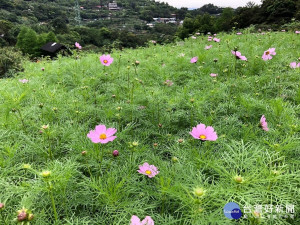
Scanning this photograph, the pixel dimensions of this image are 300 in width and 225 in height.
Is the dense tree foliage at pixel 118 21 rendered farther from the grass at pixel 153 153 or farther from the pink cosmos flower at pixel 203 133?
the pink cosmos flower at pixel 203 133

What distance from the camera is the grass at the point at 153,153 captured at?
66 cm

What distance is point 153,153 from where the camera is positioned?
3.12 ft

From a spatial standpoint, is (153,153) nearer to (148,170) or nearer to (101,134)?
(148,170)

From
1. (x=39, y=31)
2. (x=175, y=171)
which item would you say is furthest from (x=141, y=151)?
(x=39, y=31)

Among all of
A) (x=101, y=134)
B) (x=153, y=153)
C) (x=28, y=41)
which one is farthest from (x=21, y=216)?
(x=28, y=41)

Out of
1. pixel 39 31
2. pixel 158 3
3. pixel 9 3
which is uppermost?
pixel 158 3

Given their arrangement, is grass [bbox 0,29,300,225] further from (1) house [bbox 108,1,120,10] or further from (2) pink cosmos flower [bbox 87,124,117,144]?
(1) house [bbox 108,1,120,10]

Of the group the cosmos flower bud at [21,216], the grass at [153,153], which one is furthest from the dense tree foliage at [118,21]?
the cosmos flower bud at [21,216]

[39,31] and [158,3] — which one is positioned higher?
[158,3]

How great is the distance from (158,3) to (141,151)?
65.4 m

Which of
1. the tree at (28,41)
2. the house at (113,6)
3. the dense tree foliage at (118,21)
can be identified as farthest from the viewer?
the house at (113,6)

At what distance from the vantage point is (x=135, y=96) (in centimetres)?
154

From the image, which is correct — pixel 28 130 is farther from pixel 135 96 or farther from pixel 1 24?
pixel 1 24

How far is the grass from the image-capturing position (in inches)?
26.0
